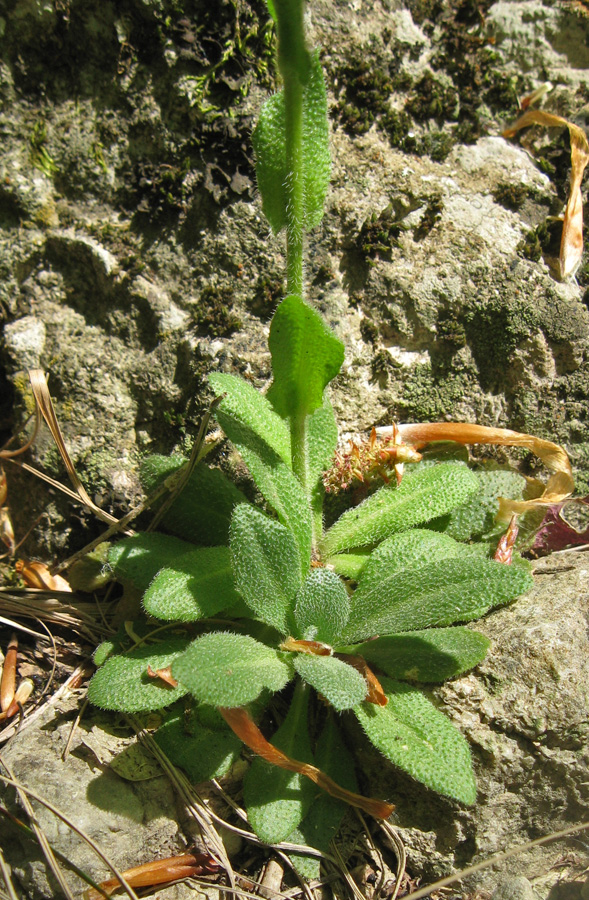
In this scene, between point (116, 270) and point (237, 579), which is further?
point (116, 270)

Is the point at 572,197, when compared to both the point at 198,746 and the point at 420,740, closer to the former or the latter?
the point at 420,740

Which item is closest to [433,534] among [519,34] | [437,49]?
[437,49]

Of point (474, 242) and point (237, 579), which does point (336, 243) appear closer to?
point (474, 242)

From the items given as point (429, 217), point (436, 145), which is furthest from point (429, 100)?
point (429, 217)

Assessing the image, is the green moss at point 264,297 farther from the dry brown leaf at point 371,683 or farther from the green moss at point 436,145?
the dry brown leaf at point 371,683

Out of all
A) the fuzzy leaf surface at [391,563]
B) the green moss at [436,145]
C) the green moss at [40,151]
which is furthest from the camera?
the green moss at [436,145]

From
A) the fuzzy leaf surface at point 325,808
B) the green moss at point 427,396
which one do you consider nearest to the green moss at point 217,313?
the green moss at point 427,396
